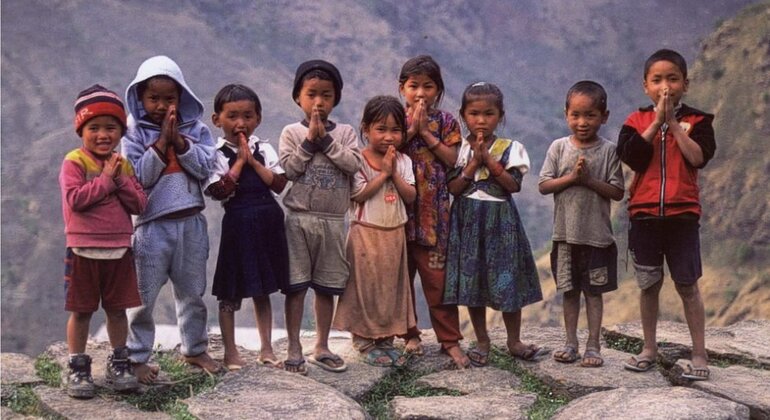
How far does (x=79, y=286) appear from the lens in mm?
3686

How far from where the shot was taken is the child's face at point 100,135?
3.73m

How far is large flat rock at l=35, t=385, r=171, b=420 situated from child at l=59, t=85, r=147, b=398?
0.06 metres

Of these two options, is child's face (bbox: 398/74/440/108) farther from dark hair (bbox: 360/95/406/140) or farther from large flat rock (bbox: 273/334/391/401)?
large flat rock (bbox: 273/334/391/401)

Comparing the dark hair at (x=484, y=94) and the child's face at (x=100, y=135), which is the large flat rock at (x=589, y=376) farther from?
the child's face at (x=100, y=135)

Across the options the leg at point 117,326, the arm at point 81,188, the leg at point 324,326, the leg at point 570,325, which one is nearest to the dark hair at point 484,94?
the leg at point 570,325

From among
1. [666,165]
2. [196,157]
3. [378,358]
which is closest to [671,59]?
[666,165]

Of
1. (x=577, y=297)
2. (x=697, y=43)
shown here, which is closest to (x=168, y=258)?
(x=577, y=297)

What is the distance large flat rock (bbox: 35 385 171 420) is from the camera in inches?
146

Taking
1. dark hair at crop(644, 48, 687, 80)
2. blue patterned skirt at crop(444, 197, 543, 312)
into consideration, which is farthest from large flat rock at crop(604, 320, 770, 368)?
dark hair at crop(644, 48, 687, 80)

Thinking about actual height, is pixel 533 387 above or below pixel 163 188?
below

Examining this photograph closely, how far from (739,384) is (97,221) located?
3.07 m

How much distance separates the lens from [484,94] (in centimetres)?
421

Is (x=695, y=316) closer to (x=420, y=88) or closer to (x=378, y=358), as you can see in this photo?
(x=378, y=358)

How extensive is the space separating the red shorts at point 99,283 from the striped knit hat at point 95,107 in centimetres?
58
